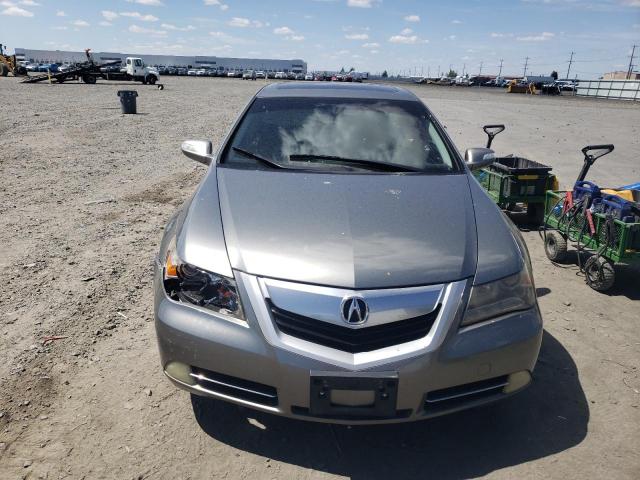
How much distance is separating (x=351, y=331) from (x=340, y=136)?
186 cm

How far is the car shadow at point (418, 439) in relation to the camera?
2.44m

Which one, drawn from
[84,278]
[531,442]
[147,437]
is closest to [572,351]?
[531,442]

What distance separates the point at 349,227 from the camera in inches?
98.3

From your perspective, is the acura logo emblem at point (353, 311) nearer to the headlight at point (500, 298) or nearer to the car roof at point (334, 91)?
the headlight at point (500, 298)

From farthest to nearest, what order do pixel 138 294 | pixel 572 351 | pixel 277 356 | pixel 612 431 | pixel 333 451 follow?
pixel 138 294 < pixel 572 351 < pixel 612 431 < pixel 333 451 < pixel 277 356

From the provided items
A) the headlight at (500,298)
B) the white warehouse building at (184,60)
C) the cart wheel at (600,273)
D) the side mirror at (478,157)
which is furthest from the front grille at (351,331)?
the white warehouse building at (184,60)

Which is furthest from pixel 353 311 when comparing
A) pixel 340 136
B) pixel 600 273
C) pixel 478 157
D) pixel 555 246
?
pixel 555 246

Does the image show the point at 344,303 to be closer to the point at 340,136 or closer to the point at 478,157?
the point at 340,136

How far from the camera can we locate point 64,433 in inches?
101

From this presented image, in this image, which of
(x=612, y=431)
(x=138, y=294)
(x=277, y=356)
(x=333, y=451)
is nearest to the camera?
(x=277, y=356)

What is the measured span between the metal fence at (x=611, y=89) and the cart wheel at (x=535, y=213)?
4717cm

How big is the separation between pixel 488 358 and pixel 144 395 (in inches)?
75.5

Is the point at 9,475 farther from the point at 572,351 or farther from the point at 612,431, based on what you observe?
the point at 572,351

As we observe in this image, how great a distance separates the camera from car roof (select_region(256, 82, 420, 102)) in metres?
4.09
